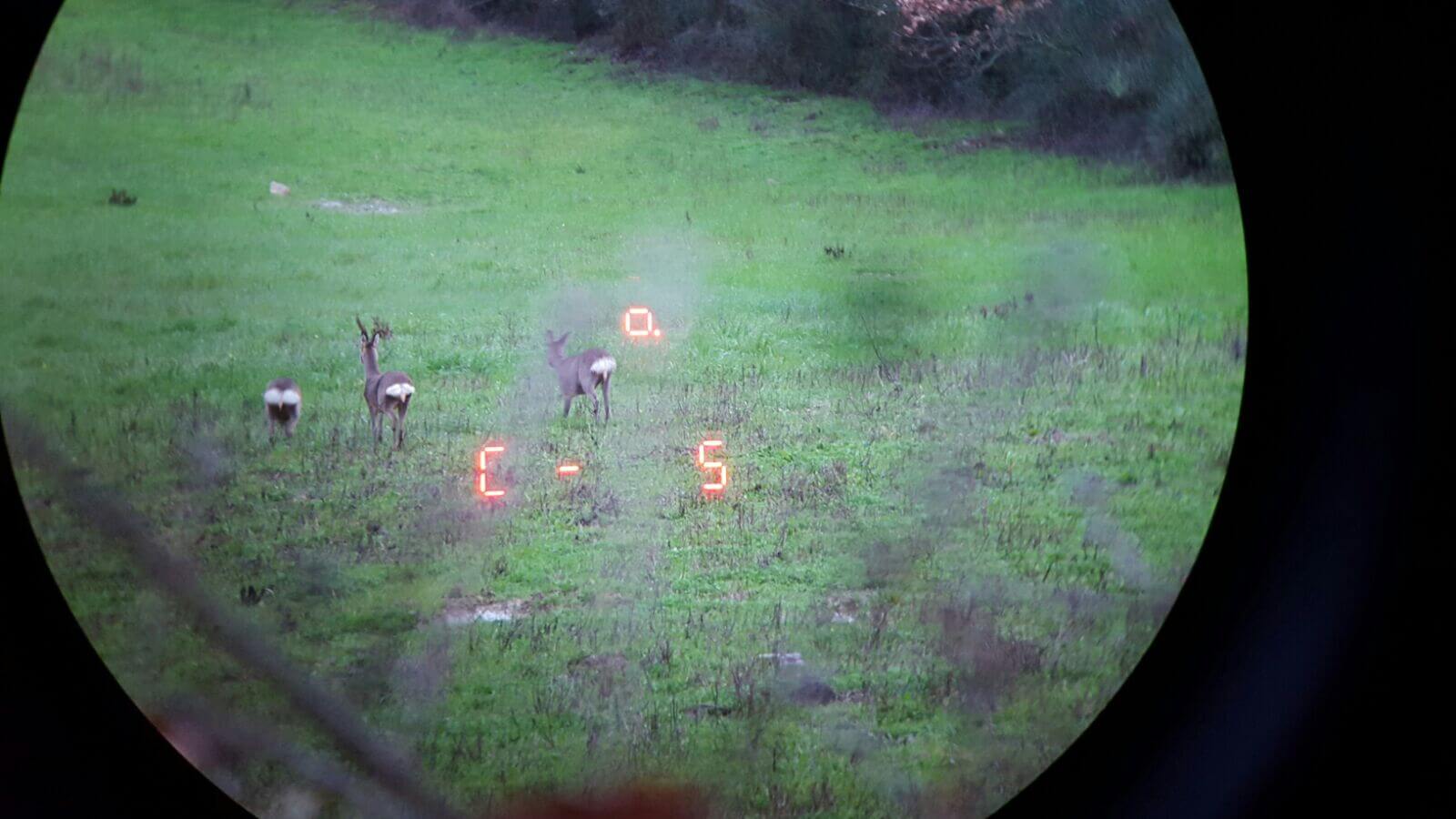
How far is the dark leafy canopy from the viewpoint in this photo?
83.0 inches

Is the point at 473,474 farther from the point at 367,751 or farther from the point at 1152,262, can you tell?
the point at 1152,262

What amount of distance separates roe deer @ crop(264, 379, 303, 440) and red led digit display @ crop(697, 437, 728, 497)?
0.71 m

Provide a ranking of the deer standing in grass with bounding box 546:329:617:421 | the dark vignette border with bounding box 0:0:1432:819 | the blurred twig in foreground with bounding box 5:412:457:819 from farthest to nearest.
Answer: the deer standing in grass with bounding box 546:329:617:421, the blurred twig in foreground with bounding box 5:412:457:819, the dark vignette border with bounding box 0:0:1432:819

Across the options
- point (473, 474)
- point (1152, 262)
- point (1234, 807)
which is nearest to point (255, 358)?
point (473, 474)

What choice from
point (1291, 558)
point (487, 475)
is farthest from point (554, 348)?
point (1291, 558)

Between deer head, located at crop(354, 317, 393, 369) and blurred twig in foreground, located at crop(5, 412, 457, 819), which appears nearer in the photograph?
blurred twig in foreground, located at crop(5, 412, 457, 819)

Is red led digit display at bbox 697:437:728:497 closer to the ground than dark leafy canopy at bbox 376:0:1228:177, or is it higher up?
closer to the ground

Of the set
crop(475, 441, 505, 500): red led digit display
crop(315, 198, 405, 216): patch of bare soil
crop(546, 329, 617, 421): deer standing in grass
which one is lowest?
crop(475, 441, 505, 500): red led digit display

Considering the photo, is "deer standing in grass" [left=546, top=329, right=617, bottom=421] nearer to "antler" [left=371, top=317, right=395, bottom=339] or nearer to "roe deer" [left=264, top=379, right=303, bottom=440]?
"antler" [left=371, top=317, right=395, bottom=339]

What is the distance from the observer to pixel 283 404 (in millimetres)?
2201

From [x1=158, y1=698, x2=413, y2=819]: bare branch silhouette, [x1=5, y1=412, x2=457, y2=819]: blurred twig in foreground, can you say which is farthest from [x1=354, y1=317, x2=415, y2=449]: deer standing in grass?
[x1=158, y1=698, x2=413, y2=819]: bare branch silhouette

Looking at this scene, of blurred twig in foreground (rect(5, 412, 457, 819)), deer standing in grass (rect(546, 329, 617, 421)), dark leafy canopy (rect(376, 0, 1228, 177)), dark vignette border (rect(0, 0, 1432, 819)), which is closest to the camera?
dark vignette border (rect(0, 0, 1432, 819))

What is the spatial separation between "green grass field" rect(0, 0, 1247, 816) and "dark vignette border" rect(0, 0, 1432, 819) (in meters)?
0.12

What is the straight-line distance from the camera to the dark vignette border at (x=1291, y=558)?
70.2 inches
